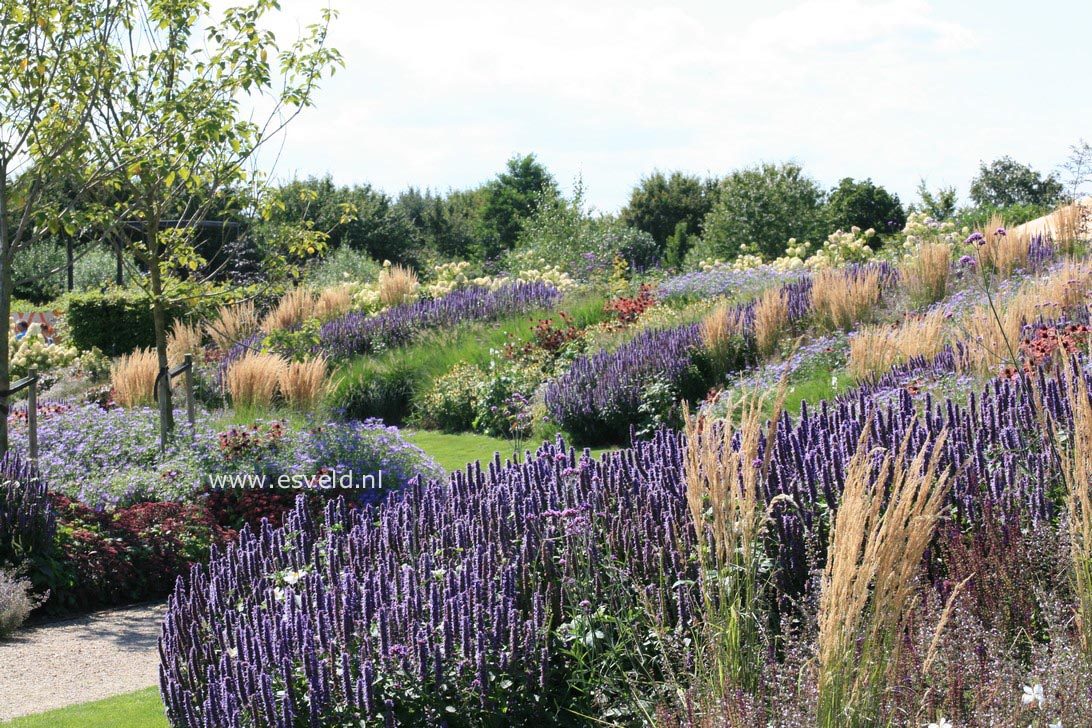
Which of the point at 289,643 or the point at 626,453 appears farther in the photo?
the point at 626,453

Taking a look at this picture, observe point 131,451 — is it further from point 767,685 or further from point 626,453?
point 767,685

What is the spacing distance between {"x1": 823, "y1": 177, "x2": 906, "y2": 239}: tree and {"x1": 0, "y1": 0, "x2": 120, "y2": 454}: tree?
2809 centimetres

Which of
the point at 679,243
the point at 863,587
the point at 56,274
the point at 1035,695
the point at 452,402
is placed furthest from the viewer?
the point at 679,243

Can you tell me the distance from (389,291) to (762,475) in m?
16.5

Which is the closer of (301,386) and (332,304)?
(301,386)

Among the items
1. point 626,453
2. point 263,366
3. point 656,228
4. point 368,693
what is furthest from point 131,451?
point 656,228

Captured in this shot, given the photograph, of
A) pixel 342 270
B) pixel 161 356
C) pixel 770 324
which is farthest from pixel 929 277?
pixel 342 270

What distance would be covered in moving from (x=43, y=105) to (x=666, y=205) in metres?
33.1

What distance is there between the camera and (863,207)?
34500 mm

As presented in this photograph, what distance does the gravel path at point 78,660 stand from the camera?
507 centimetres

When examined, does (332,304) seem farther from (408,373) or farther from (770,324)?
(770,324)

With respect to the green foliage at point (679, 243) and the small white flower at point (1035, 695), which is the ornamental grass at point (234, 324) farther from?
the green foliage at point (679, 243)

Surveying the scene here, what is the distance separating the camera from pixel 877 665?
282cm

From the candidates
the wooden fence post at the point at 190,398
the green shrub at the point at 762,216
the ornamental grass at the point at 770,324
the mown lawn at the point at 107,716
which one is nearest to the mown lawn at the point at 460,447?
the ornamental grass at the point at 770,324
